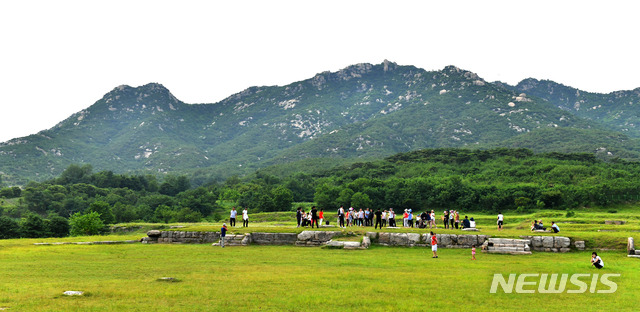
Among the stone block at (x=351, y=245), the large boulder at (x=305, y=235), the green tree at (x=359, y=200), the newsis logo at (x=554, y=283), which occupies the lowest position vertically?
the newsis logo at (x=554, y=283)

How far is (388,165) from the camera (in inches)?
5428

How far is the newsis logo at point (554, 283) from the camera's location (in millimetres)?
16422

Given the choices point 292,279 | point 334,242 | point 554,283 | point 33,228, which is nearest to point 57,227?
point 33,228

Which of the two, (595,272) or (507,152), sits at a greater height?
(507,152)

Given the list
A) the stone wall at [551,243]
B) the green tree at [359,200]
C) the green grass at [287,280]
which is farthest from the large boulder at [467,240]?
the green tree at [359,200]

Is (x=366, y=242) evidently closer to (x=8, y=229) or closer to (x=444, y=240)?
(x=444, y=240)

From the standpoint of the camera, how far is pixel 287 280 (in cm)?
1798

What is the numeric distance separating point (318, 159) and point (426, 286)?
177811 millimetres

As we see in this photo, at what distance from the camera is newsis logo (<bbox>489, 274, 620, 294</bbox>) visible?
16.4 m

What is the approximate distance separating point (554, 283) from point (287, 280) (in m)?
11.3

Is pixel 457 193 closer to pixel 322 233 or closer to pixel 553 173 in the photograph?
pixel 553 173

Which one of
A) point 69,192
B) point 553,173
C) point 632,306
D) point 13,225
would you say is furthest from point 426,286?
point 69,192

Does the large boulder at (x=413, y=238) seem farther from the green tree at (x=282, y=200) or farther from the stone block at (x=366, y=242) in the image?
the green tree at (x=282, y=200)

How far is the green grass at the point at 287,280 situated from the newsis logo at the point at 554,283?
1.65ft
